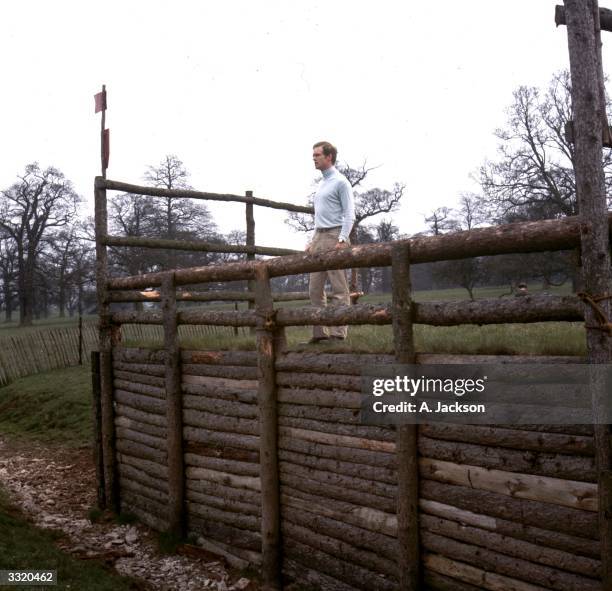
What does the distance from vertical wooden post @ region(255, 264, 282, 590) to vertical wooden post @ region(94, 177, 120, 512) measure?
318 cm

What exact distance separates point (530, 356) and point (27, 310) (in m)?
36.3

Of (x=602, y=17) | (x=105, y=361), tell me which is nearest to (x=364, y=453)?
(x=602, y=17)

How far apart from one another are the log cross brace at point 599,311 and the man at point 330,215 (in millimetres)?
2756

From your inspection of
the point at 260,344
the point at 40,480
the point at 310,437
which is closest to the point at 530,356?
the point at 310,437

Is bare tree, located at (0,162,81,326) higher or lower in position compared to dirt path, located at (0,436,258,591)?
higher

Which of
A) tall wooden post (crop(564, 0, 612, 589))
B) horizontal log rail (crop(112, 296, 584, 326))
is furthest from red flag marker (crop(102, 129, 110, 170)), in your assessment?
tall wooden post (crop(564, 0, 612, 589))

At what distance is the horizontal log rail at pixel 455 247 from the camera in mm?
3285

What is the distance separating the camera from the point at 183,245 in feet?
25.0

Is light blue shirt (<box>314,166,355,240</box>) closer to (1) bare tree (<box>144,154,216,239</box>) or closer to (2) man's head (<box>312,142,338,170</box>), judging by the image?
(2) man's head (<box>312,142,338,170</box>)

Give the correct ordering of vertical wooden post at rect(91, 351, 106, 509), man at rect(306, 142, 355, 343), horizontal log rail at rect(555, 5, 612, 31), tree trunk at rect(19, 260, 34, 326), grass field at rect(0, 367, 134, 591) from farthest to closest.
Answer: tree trunk at rect(19, 260, 34, 326) → vertical wooden post at rect(91, 351, 106, 509) → man at rect(306, 142, 355, 343) → grass field at rect(0, 367, 134, 591) → horizontal log rail at rect(555, 5, 612, 31)

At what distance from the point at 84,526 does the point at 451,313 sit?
5662mm

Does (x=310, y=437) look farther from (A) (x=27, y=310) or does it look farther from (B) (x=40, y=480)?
(A) (x=27, y=310)

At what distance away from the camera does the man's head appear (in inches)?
228

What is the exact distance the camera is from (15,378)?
16438mm
